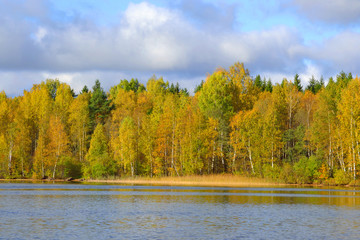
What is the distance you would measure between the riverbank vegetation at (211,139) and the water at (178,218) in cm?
3983

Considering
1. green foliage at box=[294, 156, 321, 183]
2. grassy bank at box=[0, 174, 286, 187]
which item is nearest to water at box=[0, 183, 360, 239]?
grassy bank at box=[0, 174, 286, 187]

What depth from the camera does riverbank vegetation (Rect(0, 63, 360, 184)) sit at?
9269cm

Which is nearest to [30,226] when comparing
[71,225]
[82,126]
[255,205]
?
[71,225]

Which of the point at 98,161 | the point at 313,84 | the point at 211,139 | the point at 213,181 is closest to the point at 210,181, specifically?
the point at 213,181

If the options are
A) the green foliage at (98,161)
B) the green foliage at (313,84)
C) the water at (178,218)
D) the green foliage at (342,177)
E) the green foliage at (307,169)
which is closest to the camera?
the water at (178,218)

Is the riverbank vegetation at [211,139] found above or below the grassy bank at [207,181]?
above

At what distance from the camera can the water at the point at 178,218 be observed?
1190 inches

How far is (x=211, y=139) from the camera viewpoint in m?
105

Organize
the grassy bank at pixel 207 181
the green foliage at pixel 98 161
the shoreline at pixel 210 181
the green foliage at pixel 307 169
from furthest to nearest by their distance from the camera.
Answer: the green foliage at pixel 98 161
the green foliage at pixel 307 169
the grassy bank at pixel 207 181
the shoreline at pixel 210 181

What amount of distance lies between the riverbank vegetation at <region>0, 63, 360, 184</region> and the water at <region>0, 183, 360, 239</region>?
39.8 metres

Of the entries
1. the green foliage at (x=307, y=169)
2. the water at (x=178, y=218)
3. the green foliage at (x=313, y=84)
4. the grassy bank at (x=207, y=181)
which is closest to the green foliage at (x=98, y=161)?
the grassy bank at (x=207, y=181)

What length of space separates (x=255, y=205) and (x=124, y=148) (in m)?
61.1

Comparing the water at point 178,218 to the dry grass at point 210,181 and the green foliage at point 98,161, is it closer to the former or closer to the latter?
the dry grass at point 210,181

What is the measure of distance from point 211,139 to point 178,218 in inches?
2647
